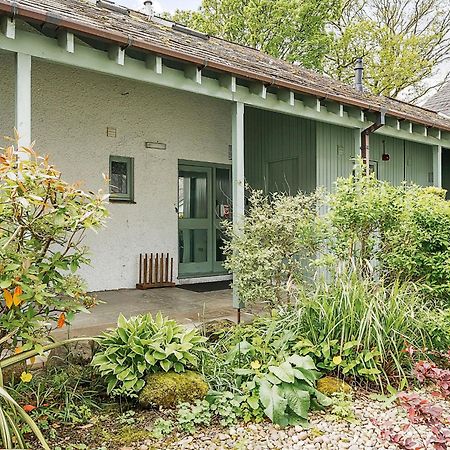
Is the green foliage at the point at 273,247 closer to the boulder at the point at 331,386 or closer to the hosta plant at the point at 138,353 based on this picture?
→ the boulder at the point at 331,386

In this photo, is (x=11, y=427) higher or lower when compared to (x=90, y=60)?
lower

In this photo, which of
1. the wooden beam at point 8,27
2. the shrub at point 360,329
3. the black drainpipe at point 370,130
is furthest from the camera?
the black drainpipe at point 370,130

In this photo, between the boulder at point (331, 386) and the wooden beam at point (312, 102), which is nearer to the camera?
the boulder at point (331, 386)

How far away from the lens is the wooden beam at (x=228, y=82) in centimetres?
561

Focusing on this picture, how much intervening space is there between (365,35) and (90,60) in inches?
810

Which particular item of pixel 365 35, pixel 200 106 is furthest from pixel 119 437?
pixel 365 35

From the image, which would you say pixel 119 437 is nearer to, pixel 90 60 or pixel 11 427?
pixel 11 427

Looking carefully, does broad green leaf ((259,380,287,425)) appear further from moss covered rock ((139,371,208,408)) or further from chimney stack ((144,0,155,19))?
chimney stack ((144,0,155,19))

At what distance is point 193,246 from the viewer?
344 inches

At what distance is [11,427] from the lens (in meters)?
2.65

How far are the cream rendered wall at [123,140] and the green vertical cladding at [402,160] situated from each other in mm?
3125

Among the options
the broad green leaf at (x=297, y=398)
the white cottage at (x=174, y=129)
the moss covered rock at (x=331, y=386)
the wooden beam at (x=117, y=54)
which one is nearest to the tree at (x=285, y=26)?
the white cottage at (x=174, y=129)

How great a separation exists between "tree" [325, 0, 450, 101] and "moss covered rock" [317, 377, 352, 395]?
68.4 ft

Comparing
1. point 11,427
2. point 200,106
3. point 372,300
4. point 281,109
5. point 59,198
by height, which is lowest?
point 11,427
